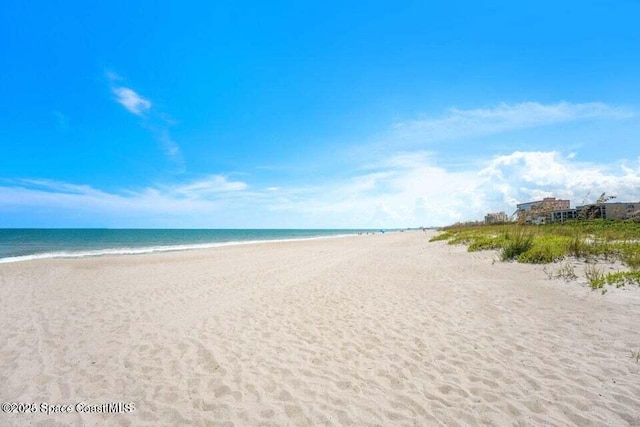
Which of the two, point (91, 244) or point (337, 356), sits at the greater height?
point (91, 244)

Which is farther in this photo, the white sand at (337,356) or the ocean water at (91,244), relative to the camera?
the ocean water at (91,244)

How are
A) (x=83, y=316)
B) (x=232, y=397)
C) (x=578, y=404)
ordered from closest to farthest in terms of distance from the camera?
1. (x=578, y=404)
2. (x=232, y=397)
3. (x=83, y=316)

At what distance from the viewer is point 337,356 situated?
490 centimetres

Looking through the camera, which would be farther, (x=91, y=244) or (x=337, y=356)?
(x=91, y=244)

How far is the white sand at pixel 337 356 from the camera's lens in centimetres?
351

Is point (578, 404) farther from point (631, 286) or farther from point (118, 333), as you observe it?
point (118, 333)

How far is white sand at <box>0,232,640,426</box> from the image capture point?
351cm

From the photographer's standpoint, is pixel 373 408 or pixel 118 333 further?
pixel 118 333

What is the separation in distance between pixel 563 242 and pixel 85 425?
53.3 feet

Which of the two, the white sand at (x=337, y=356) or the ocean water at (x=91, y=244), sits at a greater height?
the ocean water at (x=91, y=244)

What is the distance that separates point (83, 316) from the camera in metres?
7.61

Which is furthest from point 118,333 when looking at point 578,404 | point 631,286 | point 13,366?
point 631,286

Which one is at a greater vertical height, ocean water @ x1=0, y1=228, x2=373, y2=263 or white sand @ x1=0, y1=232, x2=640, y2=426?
ocean water @ x1=0, y1=228, x2=373, y2=263

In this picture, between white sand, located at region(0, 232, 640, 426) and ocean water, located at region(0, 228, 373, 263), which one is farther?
ocean water, located at region(0, 228, 373, 263)
